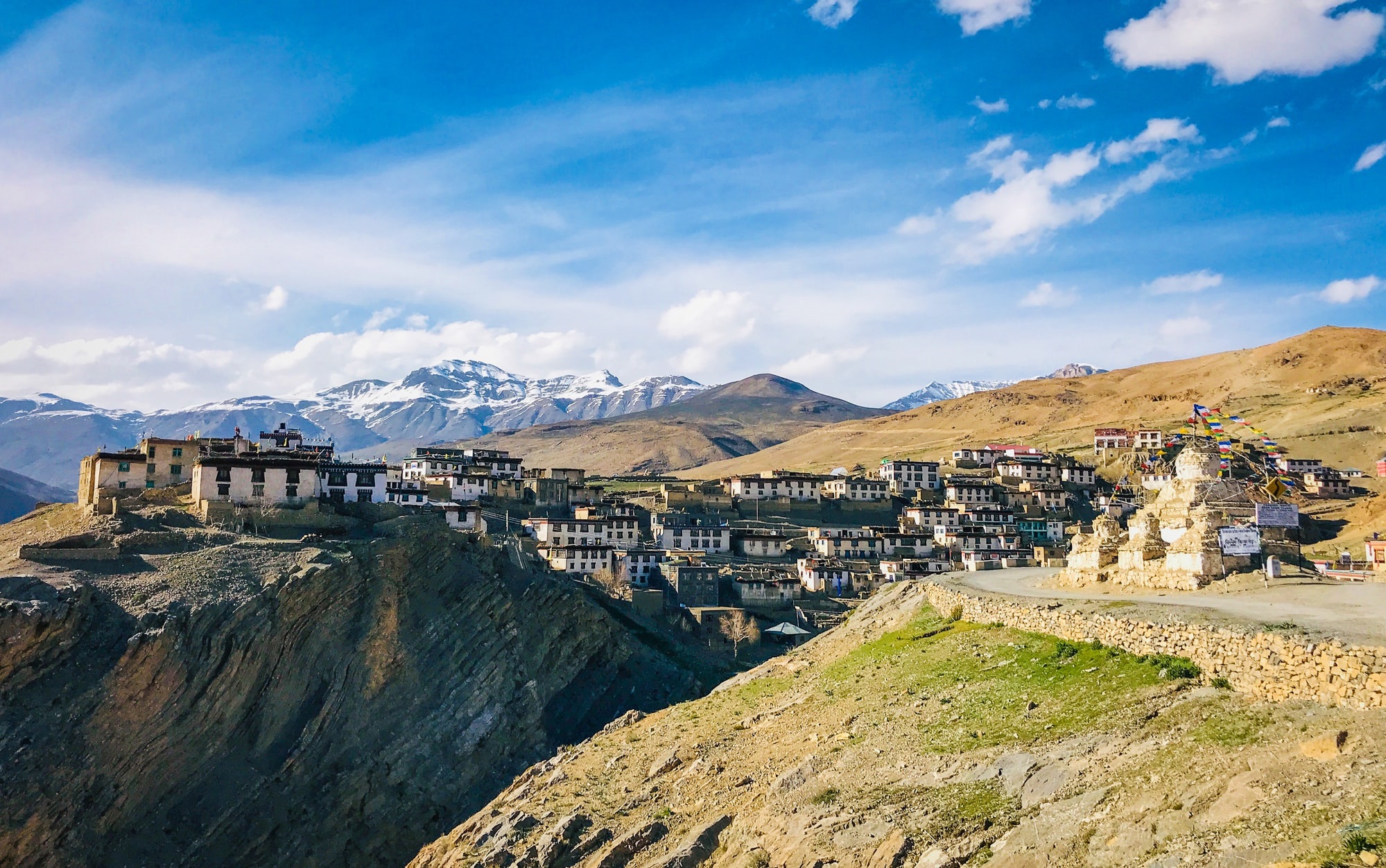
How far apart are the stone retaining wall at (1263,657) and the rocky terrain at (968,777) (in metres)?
0.35

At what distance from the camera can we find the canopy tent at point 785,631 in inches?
2707

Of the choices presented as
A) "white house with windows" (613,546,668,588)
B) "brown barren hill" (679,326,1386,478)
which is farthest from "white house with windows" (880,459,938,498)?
"white house with windows" (613,546,668,588)

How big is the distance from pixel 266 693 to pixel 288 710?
49.6 inches

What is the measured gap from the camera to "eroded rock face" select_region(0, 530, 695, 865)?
1444 inches

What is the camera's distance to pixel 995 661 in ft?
84.1

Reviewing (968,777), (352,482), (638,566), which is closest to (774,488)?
(638,566)

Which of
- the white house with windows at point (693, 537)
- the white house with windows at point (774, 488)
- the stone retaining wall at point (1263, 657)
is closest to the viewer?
the stone retaining wall at point (1263, 657)

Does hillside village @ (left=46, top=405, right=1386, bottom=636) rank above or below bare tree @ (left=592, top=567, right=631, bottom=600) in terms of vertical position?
above

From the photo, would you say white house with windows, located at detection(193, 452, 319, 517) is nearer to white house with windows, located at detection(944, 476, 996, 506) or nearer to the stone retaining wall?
the stone retaining wall

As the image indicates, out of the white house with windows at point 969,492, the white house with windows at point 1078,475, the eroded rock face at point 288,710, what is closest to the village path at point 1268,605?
the eroded rock face at point 288,710

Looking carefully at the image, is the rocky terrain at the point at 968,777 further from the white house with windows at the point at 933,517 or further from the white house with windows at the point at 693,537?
the white house with windows at the point at 933,517

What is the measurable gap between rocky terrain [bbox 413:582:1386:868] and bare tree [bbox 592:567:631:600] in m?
38.1

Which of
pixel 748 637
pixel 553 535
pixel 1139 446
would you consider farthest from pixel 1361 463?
pixel 553 535

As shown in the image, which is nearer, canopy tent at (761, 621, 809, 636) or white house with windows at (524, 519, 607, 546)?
canopy tent at (761, 621, 809, 636)
